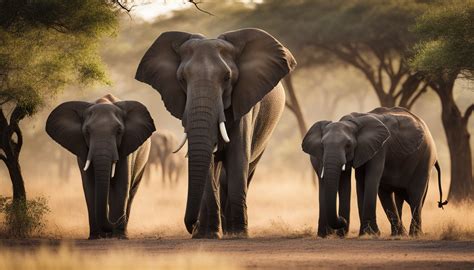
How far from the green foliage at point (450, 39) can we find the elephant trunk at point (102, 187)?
725 cm

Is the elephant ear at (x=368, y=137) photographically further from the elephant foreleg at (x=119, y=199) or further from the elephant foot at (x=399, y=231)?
the elephant foreleg at (x=119, y=199)

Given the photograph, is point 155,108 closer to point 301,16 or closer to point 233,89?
point 301,16

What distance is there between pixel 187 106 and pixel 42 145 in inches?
1473

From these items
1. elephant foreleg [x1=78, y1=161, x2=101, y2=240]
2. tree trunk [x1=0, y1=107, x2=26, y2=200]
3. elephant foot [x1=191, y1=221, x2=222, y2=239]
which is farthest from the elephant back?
tree trunk [x1=0, y1=107, x2=26, y2=200]

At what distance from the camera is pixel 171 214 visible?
904 inches

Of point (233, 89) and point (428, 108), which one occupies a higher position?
point (428, 108)

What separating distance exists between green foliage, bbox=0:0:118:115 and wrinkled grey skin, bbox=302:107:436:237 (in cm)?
421

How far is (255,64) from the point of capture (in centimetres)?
1386

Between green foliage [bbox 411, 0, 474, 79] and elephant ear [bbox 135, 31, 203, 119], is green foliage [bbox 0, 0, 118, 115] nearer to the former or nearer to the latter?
elephant ear [bbox 135, 31, 203, 119]

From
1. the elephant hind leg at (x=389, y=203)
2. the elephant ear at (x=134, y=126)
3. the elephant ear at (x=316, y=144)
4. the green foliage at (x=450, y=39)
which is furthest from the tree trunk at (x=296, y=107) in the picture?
the elephant ear at (x=134, y=126)

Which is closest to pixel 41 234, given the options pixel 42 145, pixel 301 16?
pixel 301 16

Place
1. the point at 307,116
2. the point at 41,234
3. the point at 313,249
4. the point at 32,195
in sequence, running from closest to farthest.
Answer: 1. the point at 313,249
2. the point at 41,234
3. the point at 32,195
4. the point at 307,116

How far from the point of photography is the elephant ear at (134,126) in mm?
15391

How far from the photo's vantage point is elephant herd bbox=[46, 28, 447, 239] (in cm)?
1296
